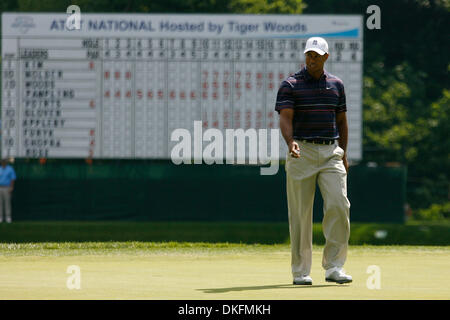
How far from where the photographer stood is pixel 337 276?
23.3 ft

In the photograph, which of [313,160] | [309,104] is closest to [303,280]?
[313,160]

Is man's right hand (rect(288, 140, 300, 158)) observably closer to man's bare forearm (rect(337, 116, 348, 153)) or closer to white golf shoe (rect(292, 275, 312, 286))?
man's bare forearm (rect(337, 116, 348, 153))

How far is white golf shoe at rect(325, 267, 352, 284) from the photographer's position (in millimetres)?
7059

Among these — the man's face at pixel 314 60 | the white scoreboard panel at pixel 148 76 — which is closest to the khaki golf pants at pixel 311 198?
the man's face at pixel 314 60

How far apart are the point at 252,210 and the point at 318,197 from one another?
97 centimetres

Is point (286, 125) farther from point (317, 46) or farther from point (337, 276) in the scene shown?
point (337, 276)

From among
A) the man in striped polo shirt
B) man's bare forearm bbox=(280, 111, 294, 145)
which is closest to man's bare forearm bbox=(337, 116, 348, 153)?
the man in striped polo shirt

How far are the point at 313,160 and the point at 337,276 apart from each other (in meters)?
0.82

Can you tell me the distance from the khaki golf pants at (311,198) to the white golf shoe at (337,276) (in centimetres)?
5

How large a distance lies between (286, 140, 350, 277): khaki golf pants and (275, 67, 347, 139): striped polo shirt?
0.10 m

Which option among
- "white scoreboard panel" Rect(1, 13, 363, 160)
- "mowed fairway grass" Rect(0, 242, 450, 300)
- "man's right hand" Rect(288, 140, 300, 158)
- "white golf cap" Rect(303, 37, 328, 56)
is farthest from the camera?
"white scoreboard panel" Rect(1, 13, 363, 160)

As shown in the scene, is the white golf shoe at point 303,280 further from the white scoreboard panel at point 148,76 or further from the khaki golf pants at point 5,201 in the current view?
the khaki golf pants at point 5,201

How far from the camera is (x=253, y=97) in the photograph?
49.5ft
